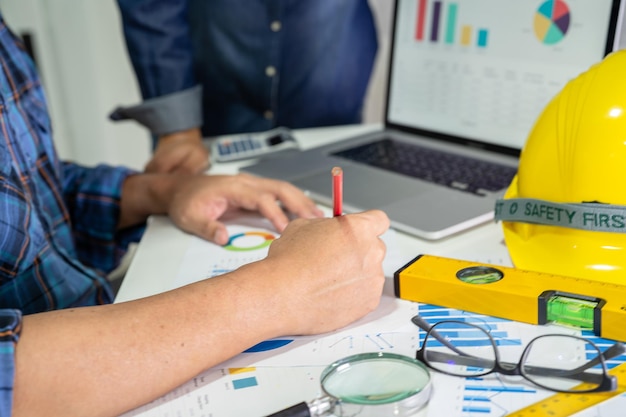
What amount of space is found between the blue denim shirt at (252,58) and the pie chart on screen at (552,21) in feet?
2.03

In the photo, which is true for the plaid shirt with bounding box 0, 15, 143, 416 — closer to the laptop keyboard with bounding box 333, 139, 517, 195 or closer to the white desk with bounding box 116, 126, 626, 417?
the white desk with bounding box 116, 126, 626, 417

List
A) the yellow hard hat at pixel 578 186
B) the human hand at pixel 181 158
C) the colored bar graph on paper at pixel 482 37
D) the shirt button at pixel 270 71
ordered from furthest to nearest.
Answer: the shirt button at pixel 270 71, the human hand at pixel 181 158, the colored bar graph on paper at pixel 482 37, the yellow hard hat at pixel 578 186

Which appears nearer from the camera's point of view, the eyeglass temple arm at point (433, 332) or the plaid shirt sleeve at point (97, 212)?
the eyeglass temple arm at point (433, 332)

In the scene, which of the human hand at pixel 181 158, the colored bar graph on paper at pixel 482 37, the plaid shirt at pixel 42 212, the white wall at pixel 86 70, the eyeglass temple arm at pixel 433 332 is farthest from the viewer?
the white wall at pixel 86 70

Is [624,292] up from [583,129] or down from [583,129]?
down

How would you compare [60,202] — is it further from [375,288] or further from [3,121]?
[375,288]

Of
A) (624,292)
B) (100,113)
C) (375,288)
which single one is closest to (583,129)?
(624,292)

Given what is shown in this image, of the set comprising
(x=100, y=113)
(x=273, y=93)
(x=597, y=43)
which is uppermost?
(x=597, y=43)

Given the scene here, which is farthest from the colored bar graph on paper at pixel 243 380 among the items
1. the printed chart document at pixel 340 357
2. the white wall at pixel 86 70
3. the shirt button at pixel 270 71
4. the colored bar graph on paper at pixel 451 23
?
the white wall at pixel 86 70

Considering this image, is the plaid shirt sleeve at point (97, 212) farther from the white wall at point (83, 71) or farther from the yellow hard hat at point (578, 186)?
the white wall at point (83, 71)

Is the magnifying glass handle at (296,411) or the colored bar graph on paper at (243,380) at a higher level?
the magnifying glass handle at (296,411)

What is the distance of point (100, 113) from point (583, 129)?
212 centimetres

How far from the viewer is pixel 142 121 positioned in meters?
1.43

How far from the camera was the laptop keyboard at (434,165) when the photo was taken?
1107mm
